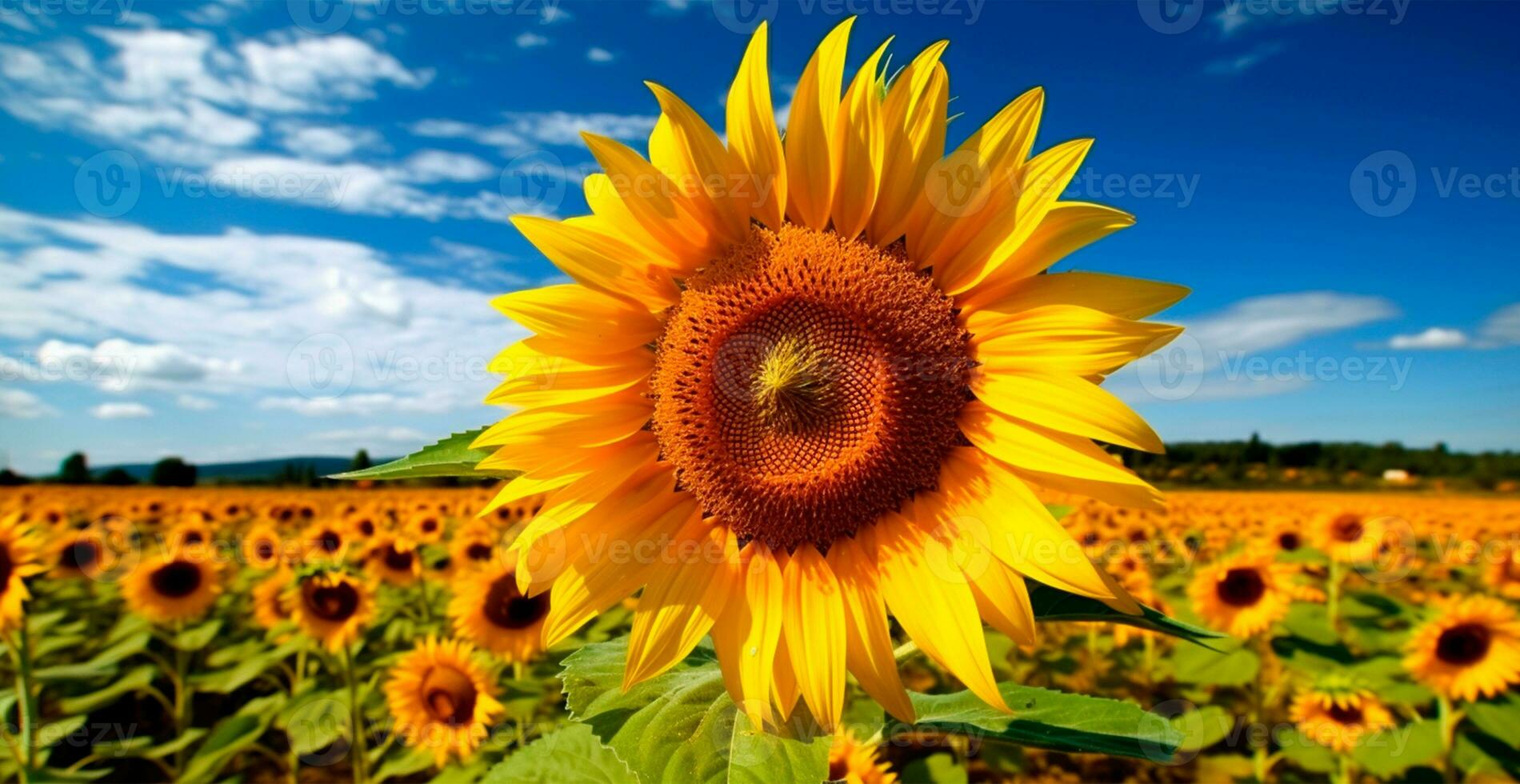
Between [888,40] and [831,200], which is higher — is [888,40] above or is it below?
above

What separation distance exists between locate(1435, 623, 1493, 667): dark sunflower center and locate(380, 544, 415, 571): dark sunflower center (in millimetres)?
8844

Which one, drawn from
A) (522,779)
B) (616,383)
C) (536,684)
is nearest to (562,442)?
(616,383)

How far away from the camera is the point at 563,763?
2080 millimetres

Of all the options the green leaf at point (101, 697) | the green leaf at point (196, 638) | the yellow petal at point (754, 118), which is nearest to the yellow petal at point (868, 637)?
the yellow petal at point (754, 118)

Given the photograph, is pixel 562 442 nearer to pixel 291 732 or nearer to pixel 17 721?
pixel 291 732

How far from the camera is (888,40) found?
159 centimetres

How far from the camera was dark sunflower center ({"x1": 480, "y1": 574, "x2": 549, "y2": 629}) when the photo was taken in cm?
599

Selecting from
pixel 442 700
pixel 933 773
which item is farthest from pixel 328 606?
pixel 933 773

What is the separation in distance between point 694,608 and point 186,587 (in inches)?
343

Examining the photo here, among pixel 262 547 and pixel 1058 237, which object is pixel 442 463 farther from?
pixel 262 547

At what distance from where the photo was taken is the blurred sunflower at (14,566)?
5.16m

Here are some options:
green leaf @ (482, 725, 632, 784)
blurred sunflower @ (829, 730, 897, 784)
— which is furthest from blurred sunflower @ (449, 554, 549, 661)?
green leaf @ (482, 725, 632, 784)

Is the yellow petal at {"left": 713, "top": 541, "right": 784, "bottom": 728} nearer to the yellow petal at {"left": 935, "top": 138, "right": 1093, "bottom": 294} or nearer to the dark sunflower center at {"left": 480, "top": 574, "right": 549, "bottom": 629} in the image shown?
the yellow petal at {"left": 935, "top": 138, "right": 1093, "bottom": 294}

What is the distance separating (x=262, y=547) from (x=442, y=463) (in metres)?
9.86
